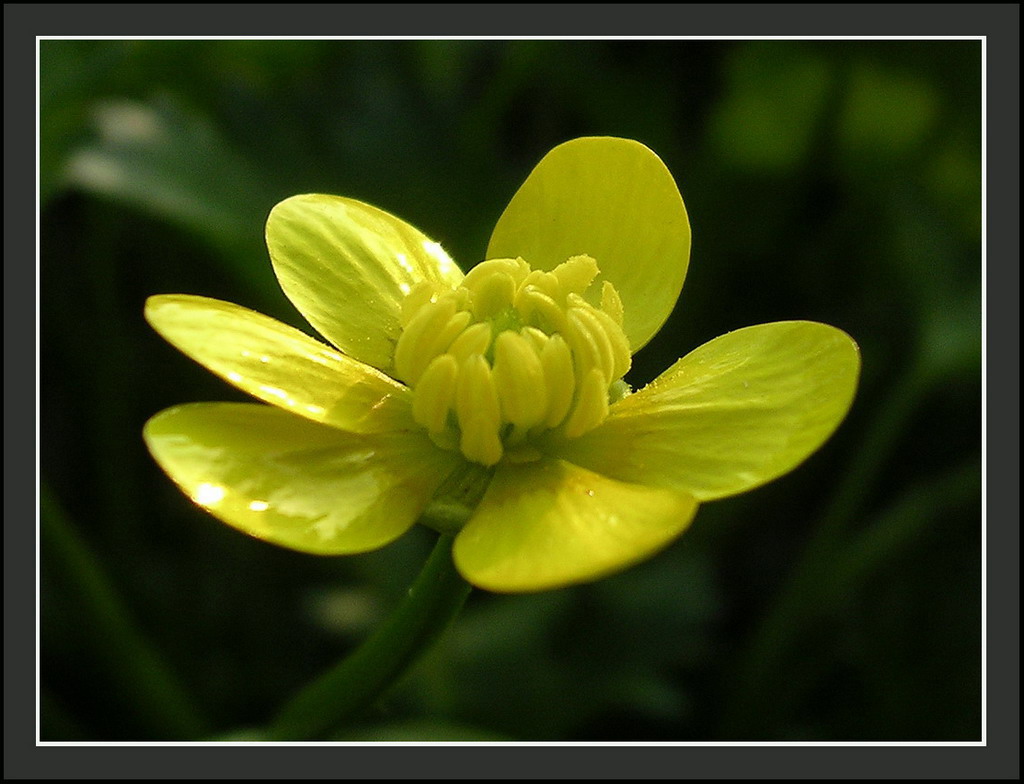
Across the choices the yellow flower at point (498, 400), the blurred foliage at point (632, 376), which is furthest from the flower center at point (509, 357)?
the blurred foliage at point (632, 376)

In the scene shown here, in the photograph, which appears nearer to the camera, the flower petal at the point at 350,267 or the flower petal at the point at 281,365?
the flower petal at the point at 281,365

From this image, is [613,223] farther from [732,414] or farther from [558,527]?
[558,527]

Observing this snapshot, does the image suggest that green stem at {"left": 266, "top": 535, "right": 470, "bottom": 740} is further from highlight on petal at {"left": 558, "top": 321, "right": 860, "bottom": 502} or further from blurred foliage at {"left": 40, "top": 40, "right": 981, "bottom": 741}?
blurred foliage at {"left": 40, "top": 40, "right": 981, "bottom": 741}

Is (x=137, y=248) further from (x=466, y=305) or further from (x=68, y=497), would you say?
Answer: (x=466, y=305)

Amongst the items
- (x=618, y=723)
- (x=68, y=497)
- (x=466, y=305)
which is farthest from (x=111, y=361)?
(x=466, y=305)

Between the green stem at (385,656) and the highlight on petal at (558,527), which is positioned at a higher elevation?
the highlight on petal at (558,527)

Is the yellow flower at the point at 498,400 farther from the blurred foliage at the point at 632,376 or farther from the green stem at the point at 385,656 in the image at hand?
the blurred foliage at the point at 632,376

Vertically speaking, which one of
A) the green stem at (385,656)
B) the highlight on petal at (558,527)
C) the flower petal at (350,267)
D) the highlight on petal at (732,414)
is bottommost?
the green stem at (385,656)
